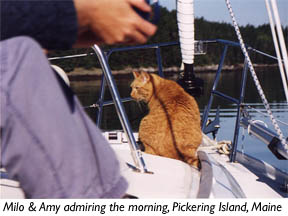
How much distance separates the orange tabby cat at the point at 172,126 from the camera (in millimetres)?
2199

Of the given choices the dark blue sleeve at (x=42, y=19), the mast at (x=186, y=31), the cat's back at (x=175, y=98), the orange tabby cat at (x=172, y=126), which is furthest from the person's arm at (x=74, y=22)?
the mast at (x=186, y=31)

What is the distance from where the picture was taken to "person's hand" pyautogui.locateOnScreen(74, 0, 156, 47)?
67 cm

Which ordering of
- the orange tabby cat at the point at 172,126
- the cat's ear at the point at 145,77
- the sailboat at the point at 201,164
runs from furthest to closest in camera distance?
1. the cat's ear at the point at 145,77
2. the orange tabby cat at the point at 172,126
3. the sailboat at the point at 201,164

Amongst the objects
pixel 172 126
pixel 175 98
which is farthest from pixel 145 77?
pixel 172 126

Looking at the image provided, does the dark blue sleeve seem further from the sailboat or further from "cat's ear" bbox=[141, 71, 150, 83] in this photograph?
"cat's ear" bbox=[141, 71, 150, 83]

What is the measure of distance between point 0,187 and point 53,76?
0.71m

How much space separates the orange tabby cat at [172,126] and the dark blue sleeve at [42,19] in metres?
1.40

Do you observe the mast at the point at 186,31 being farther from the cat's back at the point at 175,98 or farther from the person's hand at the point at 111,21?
the person's hand at the point at 111,21

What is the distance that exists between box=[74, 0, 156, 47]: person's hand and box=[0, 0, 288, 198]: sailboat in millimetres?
590

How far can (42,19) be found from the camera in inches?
25.4

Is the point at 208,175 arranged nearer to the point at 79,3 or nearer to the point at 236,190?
the point at 236,190

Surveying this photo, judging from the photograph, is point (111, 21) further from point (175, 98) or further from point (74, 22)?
point (175, 98)

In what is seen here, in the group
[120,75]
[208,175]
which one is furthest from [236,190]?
[120,75]

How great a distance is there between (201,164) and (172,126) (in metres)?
0.65
